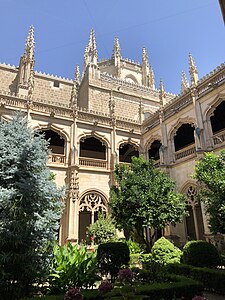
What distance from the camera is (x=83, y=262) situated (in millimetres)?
7672

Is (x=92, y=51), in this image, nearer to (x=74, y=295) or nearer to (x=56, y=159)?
(x=56, y=159)

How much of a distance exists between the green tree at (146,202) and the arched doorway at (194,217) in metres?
1.85

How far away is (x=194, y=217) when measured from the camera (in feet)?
53.2

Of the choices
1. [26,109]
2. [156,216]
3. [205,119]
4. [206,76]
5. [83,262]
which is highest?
[206,76]

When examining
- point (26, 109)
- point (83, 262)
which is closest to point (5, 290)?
point (83, 262)

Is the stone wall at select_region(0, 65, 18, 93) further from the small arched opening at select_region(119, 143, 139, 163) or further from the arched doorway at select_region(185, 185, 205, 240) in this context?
the arched doorway at select_region(185, 185, 205, 240)

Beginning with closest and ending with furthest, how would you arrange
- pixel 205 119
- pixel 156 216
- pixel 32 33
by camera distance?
pixel 156 216
pixel 205 119
pixel 32 33

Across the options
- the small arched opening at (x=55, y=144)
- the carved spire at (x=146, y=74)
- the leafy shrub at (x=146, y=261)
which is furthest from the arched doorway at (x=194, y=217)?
the carved spire at (x=146, y=74)

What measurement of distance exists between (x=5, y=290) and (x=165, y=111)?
16827mm

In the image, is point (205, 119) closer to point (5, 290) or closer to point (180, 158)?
point (180, 158)

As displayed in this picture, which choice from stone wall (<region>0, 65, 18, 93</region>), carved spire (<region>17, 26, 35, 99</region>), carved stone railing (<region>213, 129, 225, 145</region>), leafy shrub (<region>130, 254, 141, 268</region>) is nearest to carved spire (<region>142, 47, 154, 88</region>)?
carved spire (<region>17, 26, 35, 99</region>)

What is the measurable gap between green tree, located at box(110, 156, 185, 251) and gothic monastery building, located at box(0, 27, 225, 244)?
8.48ft

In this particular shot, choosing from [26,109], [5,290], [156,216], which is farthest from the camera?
[26,109]

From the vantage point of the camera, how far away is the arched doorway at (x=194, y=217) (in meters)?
16.0
